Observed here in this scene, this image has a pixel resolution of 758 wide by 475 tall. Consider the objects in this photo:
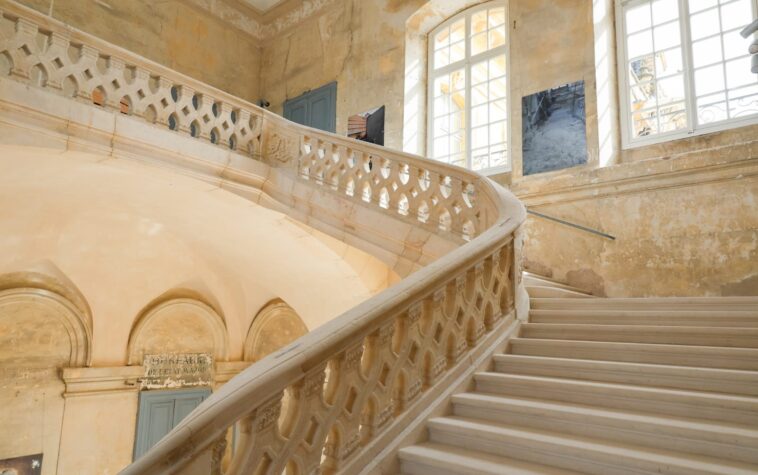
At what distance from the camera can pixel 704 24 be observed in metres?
6.48

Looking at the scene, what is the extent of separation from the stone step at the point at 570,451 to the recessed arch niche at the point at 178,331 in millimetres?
7087

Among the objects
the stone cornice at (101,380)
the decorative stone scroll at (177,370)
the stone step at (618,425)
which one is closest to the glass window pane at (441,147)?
the decorative stone scroll at (177,370)

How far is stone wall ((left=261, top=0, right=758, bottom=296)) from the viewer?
5703 mm

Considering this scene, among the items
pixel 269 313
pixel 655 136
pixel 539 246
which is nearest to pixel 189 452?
pixel 539 246

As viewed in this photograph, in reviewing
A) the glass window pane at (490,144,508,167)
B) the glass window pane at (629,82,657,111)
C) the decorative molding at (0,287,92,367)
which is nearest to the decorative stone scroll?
the decorative molding at (0,287,92,367)

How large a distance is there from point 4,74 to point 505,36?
6.56 metres

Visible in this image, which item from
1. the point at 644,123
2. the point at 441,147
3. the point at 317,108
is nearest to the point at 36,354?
the point at 317,108

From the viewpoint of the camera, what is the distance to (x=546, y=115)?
7.27 metres

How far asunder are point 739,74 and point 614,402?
16.9ft

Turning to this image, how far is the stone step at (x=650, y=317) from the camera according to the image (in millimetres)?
3556

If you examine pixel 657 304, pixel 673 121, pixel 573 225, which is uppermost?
pixel 673 121

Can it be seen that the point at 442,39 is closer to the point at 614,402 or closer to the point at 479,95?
the point at 479,95

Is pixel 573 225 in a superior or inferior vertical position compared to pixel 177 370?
superior

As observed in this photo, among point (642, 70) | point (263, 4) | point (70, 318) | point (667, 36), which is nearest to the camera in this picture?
point (667, 36)
